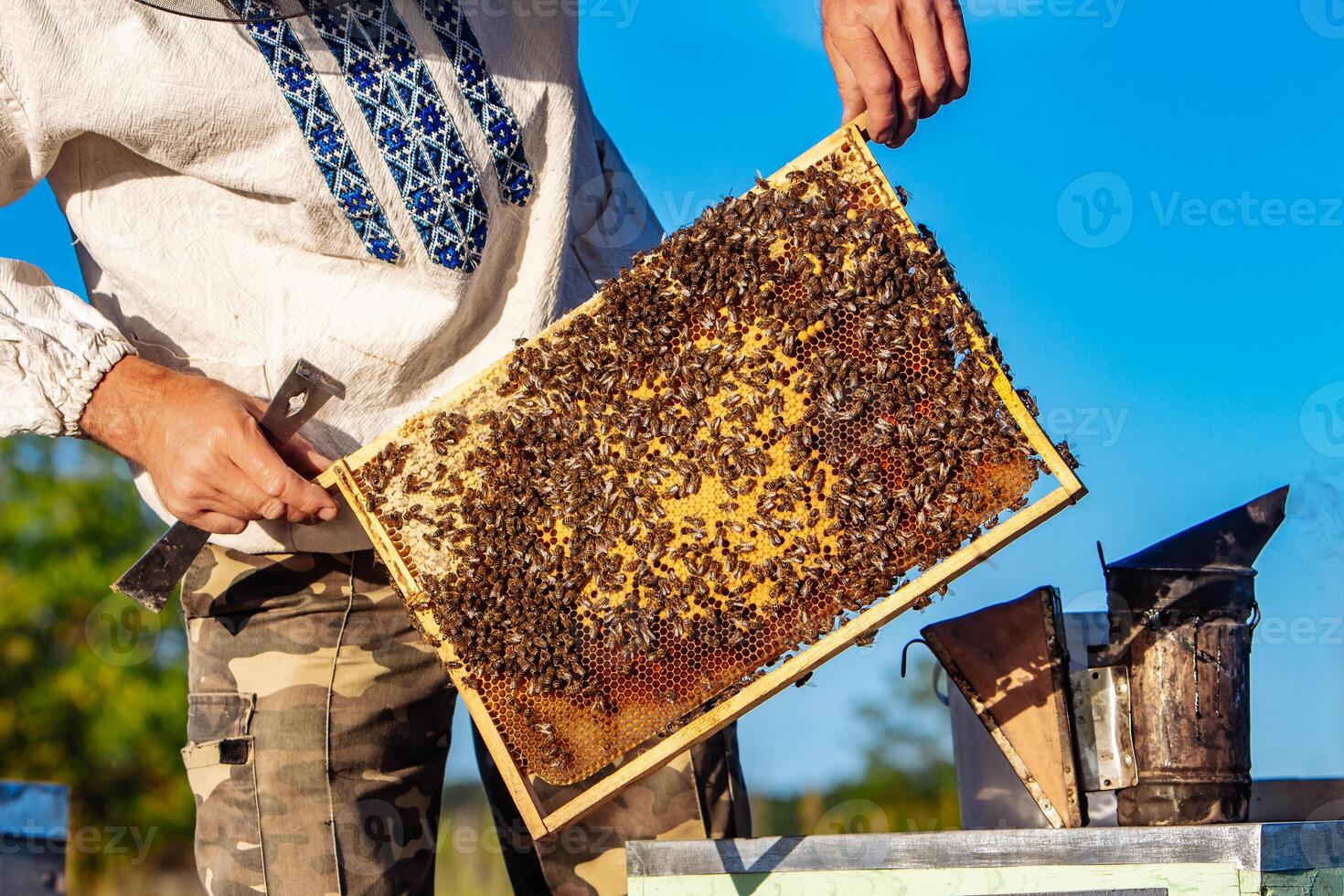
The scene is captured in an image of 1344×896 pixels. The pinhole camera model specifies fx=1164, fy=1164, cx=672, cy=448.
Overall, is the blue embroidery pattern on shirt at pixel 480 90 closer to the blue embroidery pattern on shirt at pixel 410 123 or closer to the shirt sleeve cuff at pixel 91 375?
the blue embroidery pattern on shirt at pixel 410 123

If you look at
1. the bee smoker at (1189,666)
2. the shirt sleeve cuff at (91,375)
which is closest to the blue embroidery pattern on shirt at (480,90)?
the shirt sleeve cuff at (91,375)

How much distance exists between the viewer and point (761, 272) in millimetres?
3262

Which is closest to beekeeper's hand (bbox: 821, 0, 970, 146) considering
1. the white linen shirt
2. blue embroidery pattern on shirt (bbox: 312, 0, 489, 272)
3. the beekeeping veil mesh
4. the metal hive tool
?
the metal hive tool

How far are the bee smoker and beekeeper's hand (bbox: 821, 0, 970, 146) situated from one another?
4.77 ft

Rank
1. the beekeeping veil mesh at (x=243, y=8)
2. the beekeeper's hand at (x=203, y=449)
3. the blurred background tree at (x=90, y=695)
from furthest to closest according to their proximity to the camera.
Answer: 1. the blurred background tree at (x=90, y=695)
2. the beekeeper's hand at (x=203, y=449)
3. the beekeeping veil mesh at (x=243, y=8)

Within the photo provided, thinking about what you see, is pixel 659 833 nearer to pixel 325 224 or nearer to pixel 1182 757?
pixel 1182 757

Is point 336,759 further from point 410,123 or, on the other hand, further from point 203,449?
point 410,123

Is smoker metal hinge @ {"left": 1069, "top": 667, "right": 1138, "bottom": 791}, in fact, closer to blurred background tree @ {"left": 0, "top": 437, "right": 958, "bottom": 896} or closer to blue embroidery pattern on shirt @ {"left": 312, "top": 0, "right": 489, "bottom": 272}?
blue embroidery pattern on shirt @ {"left": 312, "top": 0, "right": 489, "bottom": 272}

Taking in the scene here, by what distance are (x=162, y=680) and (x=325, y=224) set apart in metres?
33.0

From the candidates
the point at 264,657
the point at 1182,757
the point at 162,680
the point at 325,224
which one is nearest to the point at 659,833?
the point at 264,657

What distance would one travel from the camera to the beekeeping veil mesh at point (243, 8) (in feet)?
9.62

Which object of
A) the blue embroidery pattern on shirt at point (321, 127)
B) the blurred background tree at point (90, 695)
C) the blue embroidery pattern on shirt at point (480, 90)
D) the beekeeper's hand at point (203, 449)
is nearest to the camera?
the beekeeper's hand at point (203, 449)

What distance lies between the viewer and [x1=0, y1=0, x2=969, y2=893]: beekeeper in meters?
3.26

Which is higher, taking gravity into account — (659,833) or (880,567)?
(880,567)
